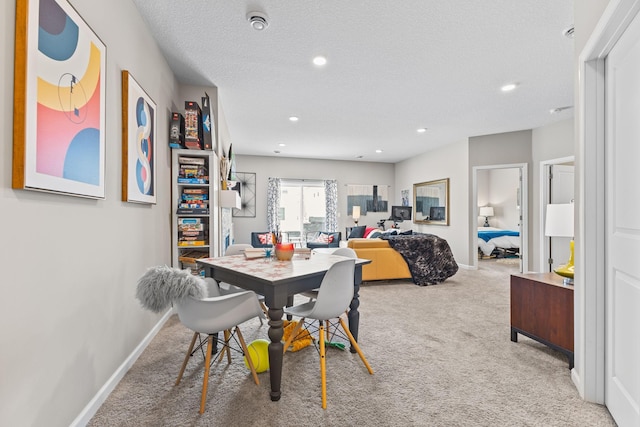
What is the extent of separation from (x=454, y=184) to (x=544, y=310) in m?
4.37

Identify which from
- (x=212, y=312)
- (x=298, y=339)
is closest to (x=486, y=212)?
(x=298, y=339)

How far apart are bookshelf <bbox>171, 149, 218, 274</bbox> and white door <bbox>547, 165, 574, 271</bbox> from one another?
524cm

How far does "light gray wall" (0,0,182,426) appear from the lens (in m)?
1.08

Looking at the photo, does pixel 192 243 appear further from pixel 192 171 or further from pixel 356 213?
pixel 356 213

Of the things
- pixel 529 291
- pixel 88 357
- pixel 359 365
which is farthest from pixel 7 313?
pixel 529 291

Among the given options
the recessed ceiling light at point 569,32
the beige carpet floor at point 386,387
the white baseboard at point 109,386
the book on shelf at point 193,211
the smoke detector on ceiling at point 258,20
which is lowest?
the beige carpet floor at point 386,387

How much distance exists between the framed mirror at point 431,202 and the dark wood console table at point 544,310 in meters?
4.18

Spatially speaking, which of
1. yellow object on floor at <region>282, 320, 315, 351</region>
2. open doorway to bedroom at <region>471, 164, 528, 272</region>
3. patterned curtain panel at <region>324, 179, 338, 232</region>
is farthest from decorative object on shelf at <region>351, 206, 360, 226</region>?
yellow object on floor at <region>282, 320, 315, 351</region>

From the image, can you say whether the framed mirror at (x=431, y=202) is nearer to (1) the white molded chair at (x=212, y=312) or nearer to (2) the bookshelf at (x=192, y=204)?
(2) the bookshelf at (x=192, y=204)

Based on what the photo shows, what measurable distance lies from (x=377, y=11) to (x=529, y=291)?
94.9 inches

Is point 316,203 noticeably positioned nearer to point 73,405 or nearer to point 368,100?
point 368,100

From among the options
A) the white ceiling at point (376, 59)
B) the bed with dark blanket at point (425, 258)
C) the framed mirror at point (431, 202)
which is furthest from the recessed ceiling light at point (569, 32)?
the framed mirror at point (431, 202)

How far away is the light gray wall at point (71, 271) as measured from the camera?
1081mm

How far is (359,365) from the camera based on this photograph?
213 cm
